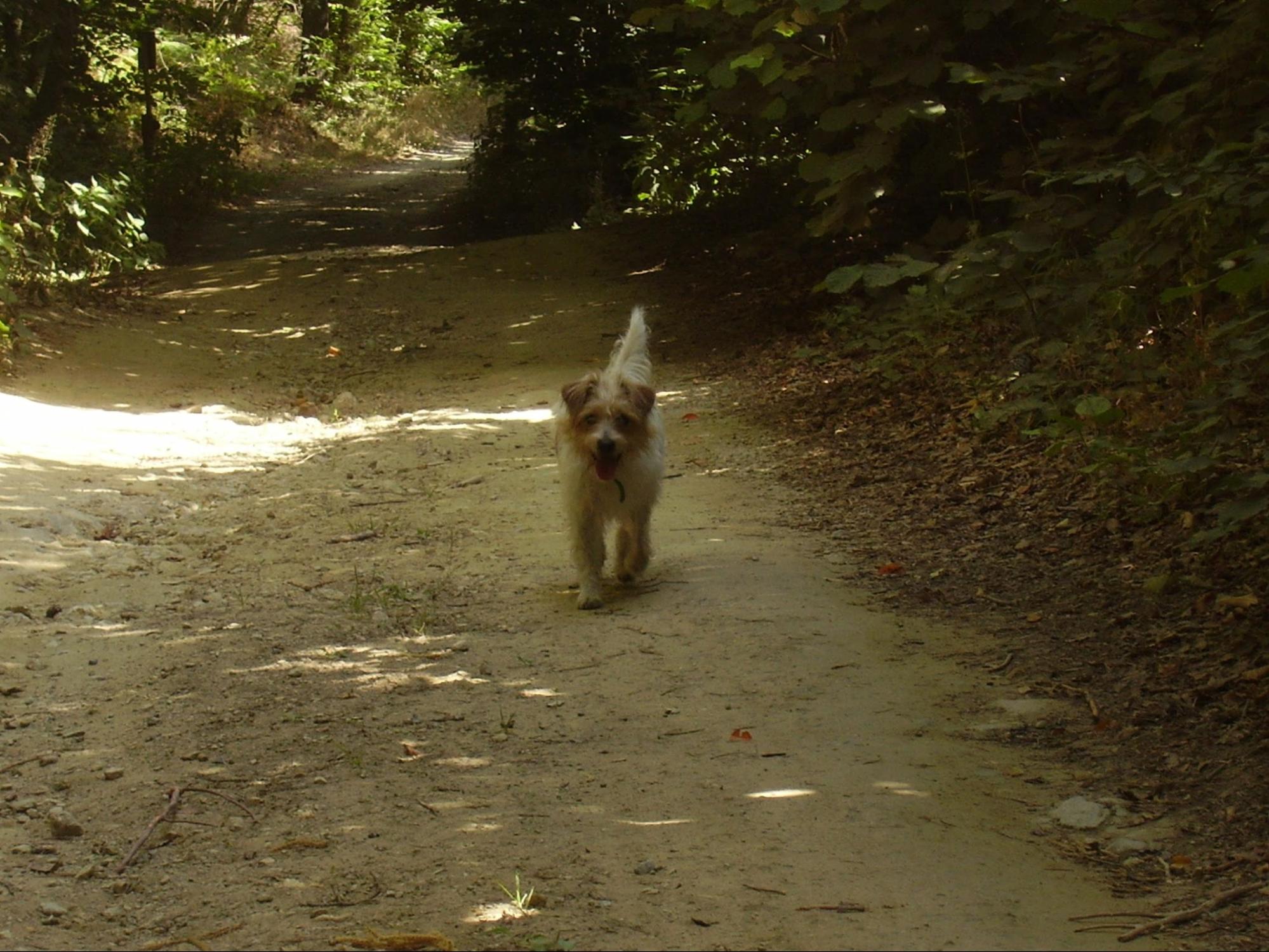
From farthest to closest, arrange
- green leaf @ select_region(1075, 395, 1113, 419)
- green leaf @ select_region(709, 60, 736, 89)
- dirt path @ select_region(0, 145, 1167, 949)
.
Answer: green leaf @ select_region(709, 60, 736, 89)
green leaf @ select_region(1075, 395, 1113, 419)
dirt path @ select_region(0, 145, 1167, 949)

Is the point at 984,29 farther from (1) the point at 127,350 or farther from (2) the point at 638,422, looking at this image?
(1) the point at 127,350

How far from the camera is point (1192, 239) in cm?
731

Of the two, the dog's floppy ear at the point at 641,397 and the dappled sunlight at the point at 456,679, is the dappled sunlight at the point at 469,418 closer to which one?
the dog's floppy ear at the point at 641,397

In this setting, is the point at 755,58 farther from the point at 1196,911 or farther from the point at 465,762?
the point at 1196,911

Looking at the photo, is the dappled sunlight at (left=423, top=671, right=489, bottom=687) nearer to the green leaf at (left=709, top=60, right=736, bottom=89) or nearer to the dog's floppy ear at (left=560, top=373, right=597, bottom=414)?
the dog's floppy ear at (left=560, top=373, right=597, bottom=414)

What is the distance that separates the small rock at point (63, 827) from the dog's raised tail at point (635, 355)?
12.2ft

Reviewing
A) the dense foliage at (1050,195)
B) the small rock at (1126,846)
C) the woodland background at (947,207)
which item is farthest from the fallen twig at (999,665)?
the small rock at (1126,846)

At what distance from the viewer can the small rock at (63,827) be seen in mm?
4828

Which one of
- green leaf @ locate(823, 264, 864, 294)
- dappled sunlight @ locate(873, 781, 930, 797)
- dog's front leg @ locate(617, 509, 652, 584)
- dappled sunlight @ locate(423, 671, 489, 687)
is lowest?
dappled sunlight @ locate(423, 671, 489, 687)

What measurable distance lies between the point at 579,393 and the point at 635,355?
2.27ft

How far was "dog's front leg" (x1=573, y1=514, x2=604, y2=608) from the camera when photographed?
7273mm

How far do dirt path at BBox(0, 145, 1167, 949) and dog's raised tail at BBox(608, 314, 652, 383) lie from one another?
1.09 meters

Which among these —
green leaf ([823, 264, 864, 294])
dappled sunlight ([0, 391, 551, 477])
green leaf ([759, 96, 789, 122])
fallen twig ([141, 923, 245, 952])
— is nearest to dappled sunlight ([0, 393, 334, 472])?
dappled sunlight ([0, 391, 551, 477])

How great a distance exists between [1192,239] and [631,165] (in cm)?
1393
